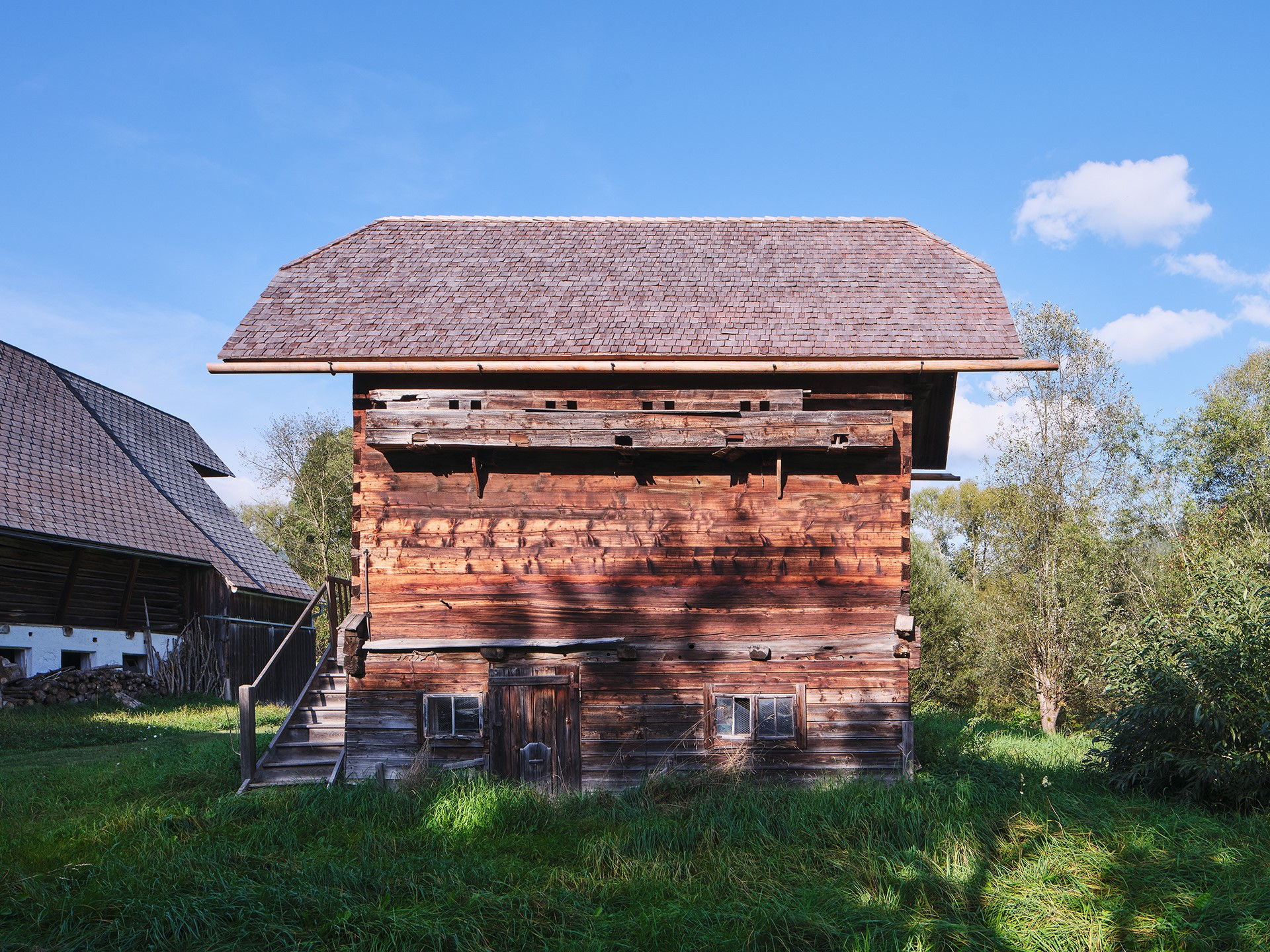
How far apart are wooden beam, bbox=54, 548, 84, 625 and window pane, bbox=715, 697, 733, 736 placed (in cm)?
1560

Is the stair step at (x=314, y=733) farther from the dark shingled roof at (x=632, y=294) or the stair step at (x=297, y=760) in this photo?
the dark shingled roof at (x=632, y=294)

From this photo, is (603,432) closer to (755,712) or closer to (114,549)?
(755,712)

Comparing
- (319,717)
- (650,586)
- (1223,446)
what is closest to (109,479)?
(319,717)

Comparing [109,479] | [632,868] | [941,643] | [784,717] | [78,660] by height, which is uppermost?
[109,479]

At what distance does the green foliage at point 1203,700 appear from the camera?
9289 millimetres

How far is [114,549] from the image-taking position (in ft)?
65.3

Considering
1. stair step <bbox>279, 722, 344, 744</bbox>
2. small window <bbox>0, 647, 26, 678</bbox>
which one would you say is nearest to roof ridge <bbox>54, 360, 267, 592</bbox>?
small window <bbox>0, 647, 26, 678</bbox>

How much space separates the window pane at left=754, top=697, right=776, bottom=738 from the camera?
10953mm

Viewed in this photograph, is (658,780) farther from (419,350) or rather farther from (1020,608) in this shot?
(1020,608)

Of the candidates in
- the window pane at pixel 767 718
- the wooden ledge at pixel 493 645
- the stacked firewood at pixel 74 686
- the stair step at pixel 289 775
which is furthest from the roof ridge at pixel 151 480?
the window pane at pixel 767 718

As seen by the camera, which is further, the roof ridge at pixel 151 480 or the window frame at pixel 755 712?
the roof ridge at pixel 151 480

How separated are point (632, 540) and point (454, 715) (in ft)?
9.90

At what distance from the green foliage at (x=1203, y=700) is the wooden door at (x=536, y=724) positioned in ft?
20.1

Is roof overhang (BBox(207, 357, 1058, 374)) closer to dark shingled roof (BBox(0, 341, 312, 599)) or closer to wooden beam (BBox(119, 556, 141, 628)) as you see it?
dark shingled roof (BBox(0, 341, 312, 599))
